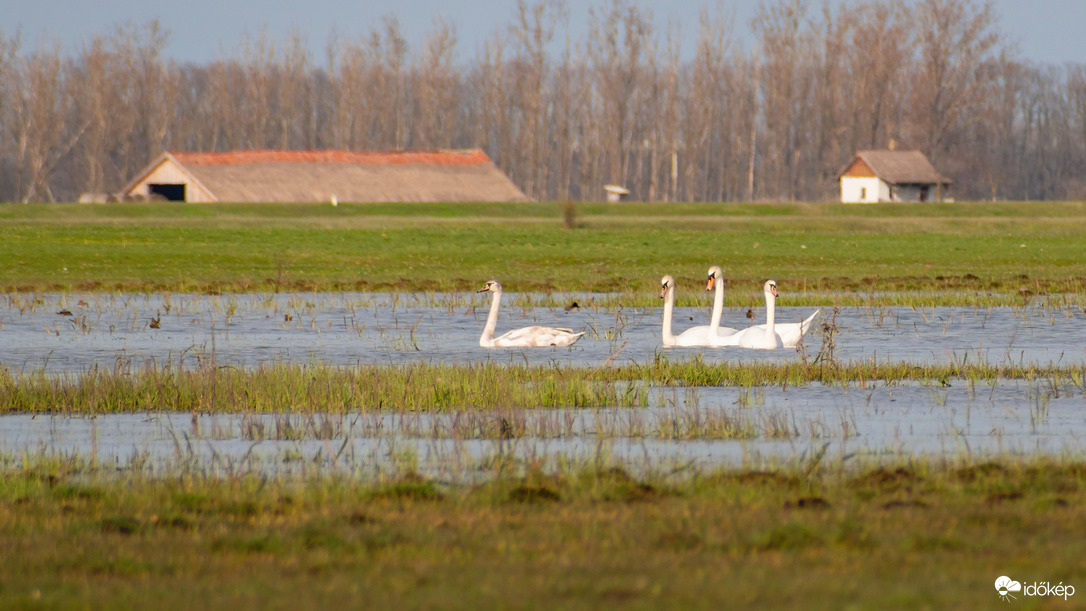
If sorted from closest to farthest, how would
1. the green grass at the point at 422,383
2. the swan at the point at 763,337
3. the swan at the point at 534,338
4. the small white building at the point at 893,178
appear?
1. the green grass at the point at 422,383
2. the swan at the point at 763,337
3. the swan at the point at 534,338
4. the small white building at the point at 893,178

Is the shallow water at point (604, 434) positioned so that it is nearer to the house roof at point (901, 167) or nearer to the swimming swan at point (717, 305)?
the swimming swan at point (717, 305)

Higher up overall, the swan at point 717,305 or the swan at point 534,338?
the swan at point 717,305

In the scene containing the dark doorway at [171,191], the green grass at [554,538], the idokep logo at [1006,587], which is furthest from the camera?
the dark doorway at [171,191]

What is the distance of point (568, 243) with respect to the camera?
47.7m

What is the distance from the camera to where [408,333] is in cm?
2092

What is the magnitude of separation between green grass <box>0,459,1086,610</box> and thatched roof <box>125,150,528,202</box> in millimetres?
79086

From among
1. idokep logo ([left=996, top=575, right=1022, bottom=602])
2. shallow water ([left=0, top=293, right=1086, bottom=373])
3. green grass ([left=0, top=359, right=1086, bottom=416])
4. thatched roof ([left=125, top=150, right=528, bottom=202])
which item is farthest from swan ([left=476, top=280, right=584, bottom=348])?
thatched roof ([left=125, top=150, right=528, bottom=202])

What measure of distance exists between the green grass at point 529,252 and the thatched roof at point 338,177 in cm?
1995

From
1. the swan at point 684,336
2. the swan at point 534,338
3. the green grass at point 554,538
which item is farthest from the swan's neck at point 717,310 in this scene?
the green grass at point 554,538

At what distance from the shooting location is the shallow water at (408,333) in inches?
683

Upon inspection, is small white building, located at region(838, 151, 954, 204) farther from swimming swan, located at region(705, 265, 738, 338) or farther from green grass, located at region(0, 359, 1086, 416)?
green grass, located at region(0, 359, 1086, 416)

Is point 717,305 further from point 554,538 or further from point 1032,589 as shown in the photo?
point 1032,589

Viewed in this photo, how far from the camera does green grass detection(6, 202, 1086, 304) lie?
33.2 metres

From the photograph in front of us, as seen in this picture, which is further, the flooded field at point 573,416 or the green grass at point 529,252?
the green grass at point 529,252
